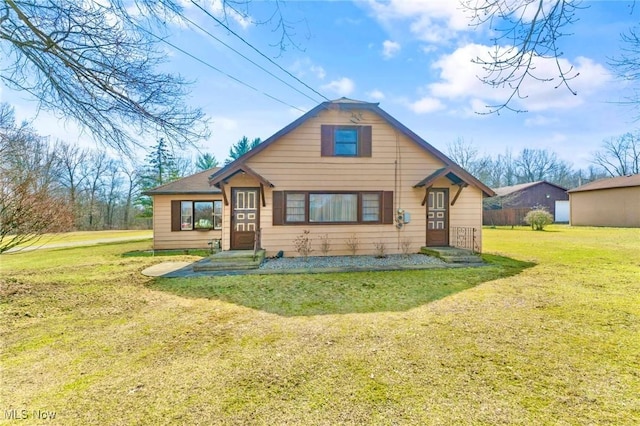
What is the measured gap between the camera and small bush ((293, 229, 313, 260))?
34.1 feet

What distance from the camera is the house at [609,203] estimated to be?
23625 millimetres

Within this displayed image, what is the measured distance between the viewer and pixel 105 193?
37.2 m

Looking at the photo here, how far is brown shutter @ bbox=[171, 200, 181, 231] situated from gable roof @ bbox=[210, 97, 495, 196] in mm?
4896

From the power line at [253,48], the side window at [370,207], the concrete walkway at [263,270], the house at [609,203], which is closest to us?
the power line at [253,48]

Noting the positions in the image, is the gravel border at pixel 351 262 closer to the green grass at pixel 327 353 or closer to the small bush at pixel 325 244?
the small bush at pixel 325 244

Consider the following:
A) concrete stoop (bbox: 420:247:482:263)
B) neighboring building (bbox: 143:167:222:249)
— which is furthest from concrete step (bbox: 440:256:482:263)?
neighboring building (bbox: 143:167:222:249)

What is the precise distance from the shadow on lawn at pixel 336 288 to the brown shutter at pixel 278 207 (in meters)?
2.92

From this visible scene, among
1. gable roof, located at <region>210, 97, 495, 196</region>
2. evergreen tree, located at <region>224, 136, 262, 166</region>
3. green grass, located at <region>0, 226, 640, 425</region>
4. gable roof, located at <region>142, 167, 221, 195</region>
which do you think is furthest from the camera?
evergreen tree, located at <region>224, 136, 262, 166</region>

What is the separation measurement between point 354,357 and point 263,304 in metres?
2.60

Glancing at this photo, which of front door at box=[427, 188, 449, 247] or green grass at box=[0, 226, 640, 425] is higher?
front door at box=[427, 188, 449, 247]

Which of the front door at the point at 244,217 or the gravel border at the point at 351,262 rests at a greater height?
the front door at the point at 244,217

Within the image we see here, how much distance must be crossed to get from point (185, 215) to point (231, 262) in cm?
674

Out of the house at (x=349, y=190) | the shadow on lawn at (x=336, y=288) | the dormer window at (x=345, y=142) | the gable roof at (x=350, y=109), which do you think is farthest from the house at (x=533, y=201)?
the shadow on lawn at (x=336, y=288)

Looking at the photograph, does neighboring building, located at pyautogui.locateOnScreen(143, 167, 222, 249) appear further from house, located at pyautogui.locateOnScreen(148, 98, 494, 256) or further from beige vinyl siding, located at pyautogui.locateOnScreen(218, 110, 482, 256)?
beige vinyl siding, located at pyautogui.locateOnScreen(218, 110, 482, 256)
